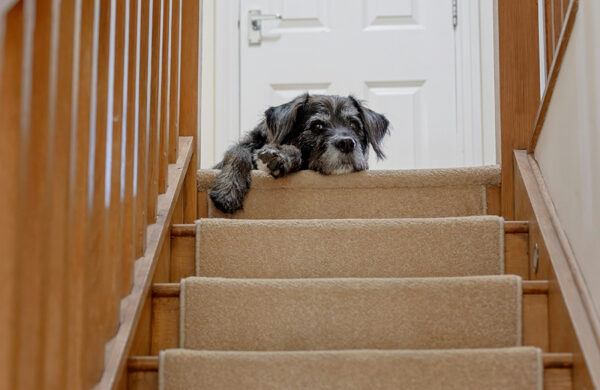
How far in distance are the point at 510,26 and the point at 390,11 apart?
5.40 feet

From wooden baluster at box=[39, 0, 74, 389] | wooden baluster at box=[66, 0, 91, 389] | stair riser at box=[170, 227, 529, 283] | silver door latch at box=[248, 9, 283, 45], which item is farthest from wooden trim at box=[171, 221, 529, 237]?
silver door latch at box=[248, 9, 283, 45]

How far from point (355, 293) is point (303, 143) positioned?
3.70 feet

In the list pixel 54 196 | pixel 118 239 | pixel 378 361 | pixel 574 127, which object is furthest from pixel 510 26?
pixel 54 196

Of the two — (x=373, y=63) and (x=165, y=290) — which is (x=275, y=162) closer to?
(x=165, y=290)

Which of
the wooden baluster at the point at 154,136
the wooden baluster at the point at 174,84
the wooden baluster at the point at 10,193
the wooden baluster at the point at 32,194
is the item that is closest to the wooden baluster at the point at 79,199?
the wooden baluster at the point at 32,194

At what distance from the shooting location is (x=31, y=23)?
1.25m

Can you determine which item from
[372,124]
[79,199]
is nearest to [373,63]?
[372,124]

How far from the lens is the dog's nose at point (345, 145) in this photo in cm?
278

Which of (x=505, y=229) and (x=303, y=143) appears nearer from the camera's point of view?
(x=505, y=229)

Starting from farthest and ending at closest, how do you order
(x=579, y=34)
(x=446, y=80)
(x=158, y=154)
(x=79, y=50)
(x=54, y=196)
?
1. (x=446, y=80)
2. (x=158, y=154)
3. (x=579, y=34)
4. (x=79, y=50)
5. (x=54, y=196)

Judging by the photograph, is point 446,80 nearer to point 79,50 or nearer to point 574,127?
point 574,127

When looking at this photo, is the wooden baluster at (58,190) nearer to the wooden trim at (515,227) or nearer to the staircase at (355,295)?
the staircase at (355,295)

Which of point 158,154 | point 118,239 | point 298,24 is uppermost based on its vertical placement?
point 298,24

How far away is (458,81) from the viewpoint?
13.4 feet
